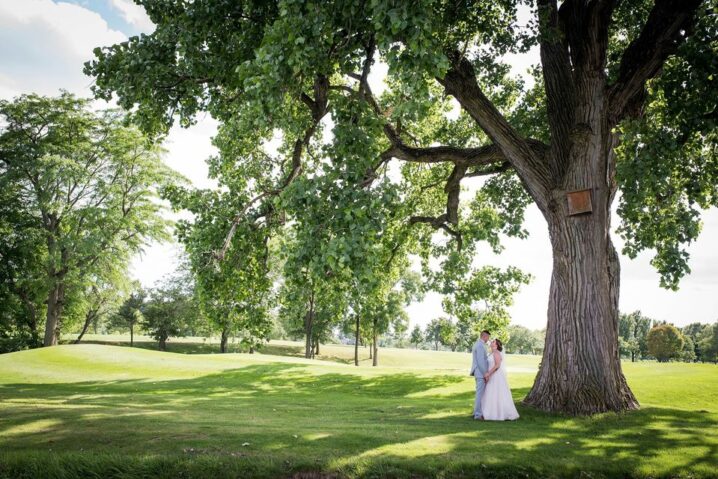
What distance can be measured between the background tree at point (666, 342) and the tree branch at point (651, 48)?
80147 millimetres

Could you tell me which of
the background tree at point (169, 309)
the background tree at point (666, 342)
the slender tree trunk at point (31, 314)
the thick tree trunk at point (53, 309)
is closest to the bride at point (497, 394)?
the thick tree trunk at point (53, 309)

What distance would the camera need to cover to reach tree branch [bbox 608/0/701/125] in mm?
12211

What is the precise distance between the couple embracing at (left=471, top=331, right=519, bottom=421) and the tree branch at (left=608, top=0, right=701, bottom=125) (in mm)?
7252

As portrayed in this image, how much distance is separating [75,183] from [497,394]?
3660 cm

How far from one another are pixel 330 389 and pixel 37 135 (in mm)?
32425

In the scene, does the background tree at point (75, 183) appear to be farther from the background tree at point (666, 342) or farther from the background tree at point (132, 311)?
the background tree at point (666, 342)

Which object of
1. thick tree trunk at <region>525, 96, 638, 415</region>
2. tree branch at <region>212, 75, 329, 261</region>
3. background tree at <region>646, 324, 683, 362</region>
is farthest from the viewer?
background tree at <region>646, 324, 683, 362</region>

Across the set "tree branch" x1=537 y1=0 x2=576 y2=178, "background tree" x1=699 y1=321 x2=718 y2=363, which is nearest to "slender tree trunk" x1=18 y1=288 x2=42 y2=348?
"tree branch" x1=537 y1=0 x2=576 y2=178

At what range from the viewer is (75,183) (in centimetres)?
3725

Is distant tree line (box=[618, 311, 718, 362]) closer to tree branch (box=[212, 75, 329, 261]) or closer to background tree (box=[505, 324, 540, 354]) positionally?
background tree (box=[505, 324, 540, 354])

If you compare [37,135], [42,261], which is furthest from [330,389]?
[37,135]

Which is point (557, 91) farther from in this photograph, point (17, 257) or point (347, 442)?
Result: point (17, 257)

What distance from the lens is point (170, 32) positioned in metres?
11.3

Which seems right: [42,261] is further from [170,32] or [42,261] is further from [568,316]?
[568,316]
